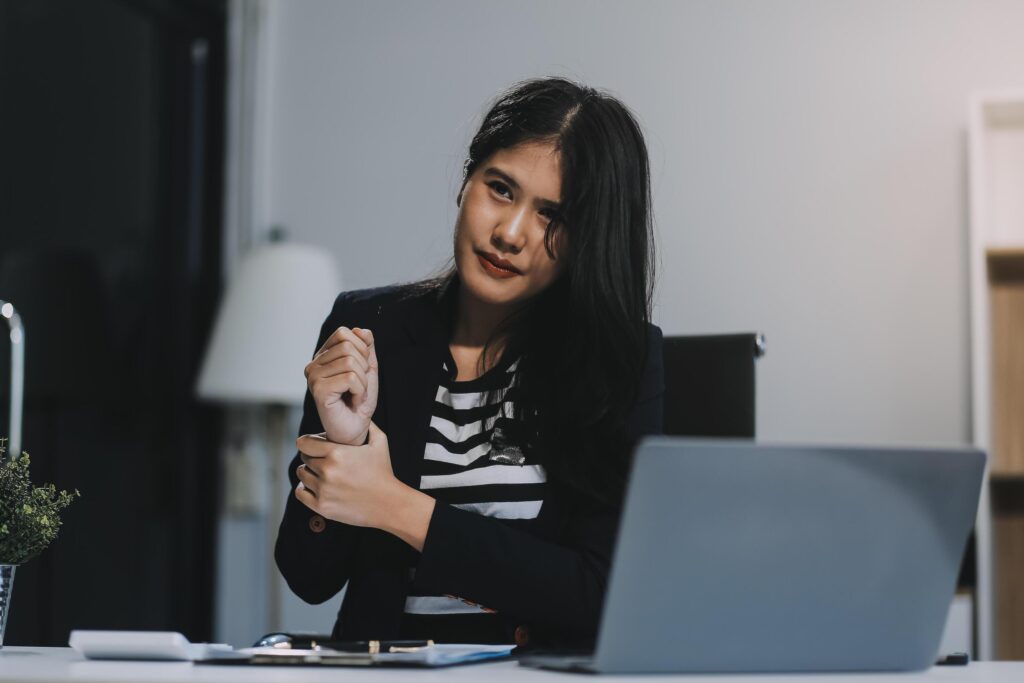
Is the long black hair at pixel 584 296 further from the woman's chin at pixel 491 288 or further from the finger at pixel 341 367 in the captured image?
the finger at pixel 341 367

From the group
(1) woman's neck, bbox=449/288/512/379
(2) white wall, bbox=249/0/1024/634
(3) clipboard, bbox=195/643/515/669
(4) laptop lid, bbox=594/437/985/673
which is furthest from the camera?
(2) white wall, bbox=249/0/1024/634

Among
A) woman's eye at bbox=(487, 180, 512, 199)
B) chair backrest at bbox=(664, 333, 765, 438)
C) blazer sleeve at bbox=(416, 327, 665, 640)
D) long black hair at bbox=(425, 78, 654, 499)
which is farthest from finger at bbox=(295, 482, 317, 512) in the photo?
chair backrest at bbox=(664, 333, 765, 438)

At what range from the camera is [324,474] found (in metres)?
1.08

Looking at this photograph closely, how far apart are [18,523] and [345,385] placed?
1.04 feet

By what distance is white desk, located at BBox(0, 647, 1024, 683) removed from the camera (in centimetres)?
73

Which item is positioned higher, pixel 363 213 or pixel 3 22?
pixel 3 22

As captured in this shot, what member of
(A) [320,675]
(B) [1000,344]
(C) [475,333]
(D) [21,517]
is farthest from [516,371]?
(B) [1000,344]

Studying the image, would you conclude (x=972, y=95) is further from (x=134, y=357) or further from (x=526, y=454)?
(x=134, y=357)

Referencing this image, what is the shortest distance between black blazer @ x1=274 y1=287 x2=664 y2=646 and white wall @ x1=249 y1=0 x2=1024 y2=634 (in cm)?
134

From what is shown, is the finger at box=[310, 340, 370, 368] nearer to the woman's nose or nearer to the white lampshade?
the woman's nose

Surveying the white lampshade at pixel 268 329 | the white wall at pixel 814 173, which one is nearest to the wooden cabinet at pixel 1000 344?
the white wall at pixel 814 173

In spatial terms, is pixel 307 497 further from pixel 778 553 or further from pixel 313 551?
pixel 778 553

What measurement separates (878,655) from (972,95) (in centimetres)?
210

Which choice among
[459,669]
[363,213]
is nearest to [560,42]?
[363,213]
